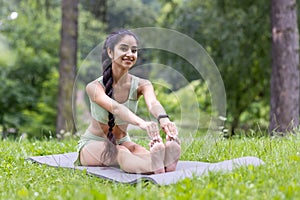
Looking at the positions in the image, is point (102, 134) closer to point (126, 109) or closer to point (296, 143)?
point (126, 109)

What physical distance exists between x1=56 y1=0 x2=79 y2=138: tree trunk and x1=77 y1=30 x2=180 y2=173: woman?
494cm

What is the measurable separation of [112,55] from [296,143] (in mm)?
1904

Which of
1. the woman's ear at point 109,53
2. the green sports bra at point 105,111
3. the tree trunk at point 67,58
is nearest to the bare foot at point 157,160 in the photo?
the green sports bra at point 105,111

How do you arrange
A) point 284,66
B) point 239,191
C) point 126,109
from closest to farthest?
point 239,191
point 126,109
point 284,66

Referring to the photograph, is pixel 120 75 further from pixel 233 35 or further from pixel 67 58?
pixel 233 35

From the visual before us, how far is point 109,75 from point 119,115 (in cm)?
40

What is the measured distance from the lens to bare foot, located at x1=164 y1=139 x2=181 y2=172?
340cm

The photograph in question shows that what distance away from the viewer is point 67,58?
29.2 feet

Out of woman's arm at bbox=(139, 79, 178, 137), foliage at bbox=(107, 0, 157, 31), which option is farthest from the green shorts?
foliage at bbox=(107, 0, 157, 31)

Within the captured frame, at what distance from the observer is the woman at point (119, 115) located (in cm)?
345

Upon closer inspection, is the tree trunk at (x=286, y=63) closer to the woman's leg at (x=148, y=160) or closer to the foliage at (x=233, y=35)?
the foliage at (x=233, y=35)

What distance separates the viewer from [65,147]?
5230mm

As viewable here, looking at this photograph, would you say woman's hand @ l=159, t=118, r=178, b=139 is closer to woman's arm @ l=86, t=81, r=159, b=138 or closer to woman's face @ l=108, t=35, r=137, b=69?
woman's arm @ l=86, t=81, r=159, b=138

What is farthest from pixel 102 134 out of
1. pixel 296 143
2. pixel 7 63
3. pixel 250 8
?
pixel 7 63
